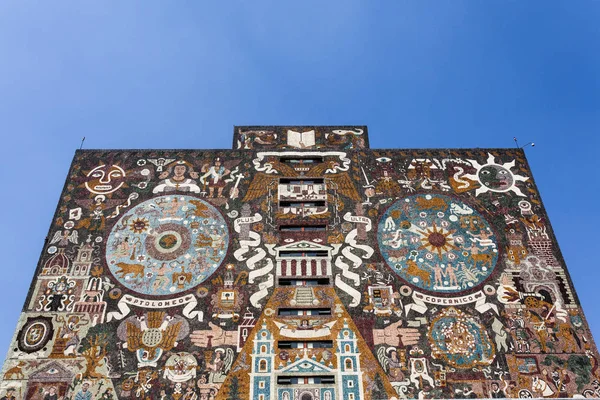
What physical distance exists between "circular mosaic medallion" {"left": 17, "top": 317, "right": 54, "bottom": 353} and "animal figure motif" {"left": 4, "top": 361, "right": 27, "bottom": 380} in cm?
57

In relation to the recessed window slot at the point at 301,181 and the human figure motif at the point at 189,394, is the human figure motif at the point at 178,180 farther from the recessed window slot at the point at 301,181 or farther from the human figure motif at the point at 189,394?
the human figure motif at the point at 189,394

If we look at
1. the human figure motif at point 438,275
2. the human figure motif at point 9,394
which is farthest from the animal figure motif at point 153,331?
the human figure motif at point 438,275

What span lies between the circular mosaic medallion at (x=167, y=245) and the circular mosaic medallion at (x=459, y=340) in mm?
9087

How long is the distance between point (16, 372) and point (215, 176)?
11445 mm

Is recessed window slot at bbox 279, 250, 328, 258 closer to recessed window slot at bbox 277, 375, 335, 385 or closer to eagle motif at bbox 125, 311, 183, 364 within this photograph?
eagle motif at bbox 125, 311, 183, 364

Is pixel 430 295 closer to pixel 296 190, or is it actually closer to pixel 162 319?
pixel 296 190

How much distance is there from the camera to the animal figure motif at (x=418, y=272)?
28234 mm

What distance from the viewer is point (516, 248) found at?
29.4 m

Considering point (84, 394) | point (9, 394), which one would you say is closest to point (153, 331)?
point (84, 394)

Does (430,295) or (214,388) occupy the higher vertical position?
(430,295)

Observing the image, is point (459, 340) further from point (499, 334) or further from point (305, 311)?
point (305, 311)

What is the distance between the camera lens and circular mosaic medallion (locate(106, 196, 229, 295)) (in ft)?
92.5

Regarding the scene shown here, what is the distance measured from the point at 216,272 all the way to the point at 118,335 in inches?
177

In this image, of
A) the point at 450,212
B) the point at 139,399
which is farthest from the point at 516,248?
the point at 139,399
